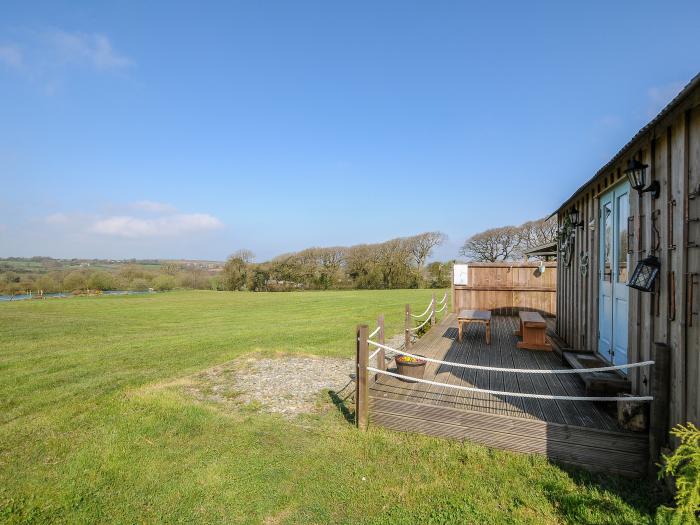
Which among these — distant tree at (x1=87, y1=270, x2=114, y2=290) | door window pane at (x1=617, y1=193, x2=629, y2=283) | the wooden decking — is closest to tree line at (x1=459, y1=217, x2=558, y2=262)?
door window pane at (x1=617, y1=193, x2=629, y2=283)

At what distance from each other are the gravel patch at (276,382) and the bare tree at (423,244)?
26.3 m

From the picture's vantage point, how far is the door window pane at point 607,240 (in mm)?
4996

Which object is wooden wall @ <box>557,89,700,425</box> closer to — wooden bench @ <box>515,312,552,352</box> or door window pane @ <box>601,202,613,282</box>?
door window pane @ <box>601,202,613,282</box>

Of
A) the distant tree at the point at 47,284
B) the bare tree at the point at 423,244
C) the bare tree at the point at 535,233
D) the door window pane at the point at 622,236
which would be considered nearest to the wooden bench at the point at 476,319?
the door window pane at the point at 622,236

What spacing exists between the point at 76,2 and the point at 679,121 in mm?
12637

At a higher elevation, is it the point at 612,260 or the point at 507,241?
the point at 507,241

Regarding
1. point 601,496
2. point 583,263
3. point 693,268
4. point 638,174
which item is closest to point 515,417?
point 601,496

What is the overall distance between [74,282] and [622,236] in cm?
4223

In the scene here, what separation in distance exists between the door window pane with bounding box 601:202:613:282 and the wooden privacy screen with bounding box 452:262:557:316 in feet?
22.0

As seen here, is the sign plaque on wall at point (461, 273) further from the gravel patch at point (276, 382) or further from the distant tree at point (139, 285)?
the distant tree at point (139, 285)

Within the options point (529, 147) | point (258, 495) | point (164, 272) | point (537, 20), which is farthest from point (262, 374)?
point (164, 272)

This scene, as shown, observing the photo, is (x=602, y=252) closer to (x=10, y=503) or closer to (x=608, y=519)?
(x=608, y=519)

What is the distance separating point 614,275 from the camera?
15.7 ft

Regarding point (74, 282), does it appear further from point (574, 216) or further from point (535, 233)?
point (535, 233)
